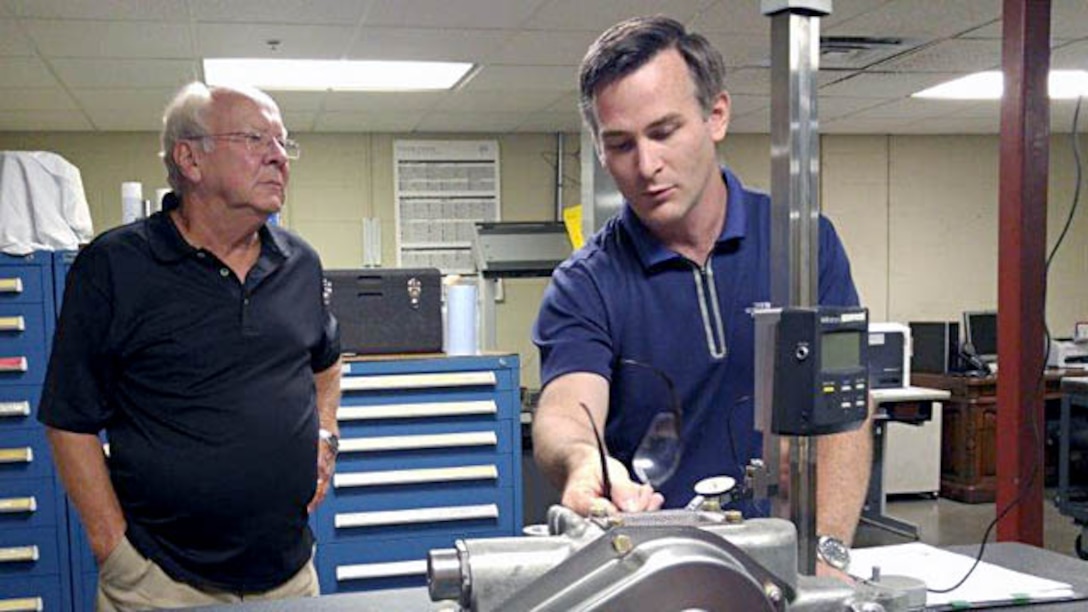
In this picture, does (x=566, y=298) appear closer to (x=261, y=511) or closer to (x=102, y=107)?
(x=261, y=511)

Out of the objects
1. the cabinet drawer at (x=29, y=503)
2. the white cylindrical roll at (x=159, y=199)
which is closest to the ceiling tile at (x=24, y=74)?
the white cylindrical roll at (x=159, y=199)

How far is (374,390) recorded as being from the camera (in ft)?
11.3

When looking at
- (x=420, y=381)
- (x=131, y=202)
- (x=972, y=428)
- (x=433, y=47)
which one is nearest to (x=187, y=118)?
(x=131, y=202)

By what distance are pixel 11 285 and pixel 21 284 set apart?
28 mm

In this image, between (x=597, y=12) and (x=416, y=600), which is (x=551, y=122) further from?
(x=416, y=600)

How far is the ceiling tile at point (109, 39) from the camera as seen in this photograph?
3689mm

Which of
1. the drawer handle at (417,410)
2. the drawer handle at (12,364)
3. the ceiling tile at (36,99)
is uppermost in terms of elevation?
the ceiling tile at (36,99)

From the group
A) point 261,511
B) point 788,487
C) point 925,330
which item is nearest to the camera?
point 788,487

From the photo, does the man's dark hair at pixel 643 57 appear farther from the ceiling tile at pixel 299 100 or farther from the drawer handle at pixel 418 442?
the ceiling tile at pixel 299 100

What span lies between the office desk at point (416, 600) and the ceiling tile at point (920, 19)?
2.64m

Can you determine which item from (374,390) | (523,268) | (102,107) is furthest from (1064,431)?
(102,107)

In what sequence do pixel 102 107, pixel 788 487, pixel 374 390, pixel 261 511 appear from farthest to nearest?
pixel 102 107 → pixel 374 390 → pixel 261 511 → pixel 788 487

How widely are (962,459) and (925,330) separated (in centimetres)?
81

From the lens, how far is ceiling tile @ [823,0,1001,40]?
3662mm
